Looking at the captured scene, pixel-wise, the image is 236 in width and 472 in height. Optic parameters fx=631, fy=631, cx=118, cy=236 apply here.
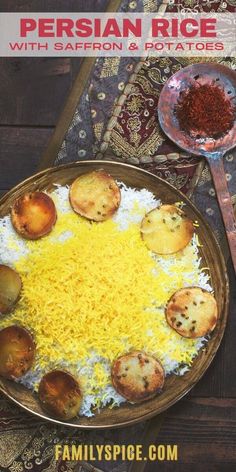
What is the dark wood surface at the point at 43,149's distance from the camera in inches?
73.3

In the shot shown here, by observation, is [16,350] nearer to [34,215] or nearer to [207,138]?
[34,215]

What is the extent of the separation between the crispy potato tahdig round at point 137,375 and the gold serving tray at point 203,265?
5 centimetres

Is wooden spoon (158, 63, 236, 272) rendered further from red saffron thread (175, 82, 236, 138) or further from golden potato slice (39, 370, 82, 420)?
golden potato slice (39, 370, 82, 420)

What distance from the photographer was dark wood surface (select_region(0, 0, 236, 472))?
1861mm

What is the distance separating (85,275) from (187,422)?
563 millimetres

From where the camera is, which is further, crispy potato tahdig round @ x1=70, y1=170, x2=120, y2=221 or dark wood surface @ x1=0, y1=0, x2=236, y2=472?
dark wood surface @ x1=0, y1=0, x2=236, y2=472

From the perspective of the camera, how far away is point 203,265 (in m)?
1.78

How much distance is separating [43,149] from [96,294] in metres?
0.50

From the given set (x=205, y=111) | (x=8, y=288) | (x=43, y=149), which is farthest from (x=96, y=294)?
(x=205, y=111)

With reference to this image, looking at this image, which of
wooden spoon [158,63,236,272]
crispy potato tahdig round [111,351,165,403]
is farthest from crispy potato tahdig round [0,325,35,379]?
wooden spoon [158,63,236,272]

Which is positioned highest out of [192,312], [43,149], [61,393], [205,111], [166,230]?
[205,111]

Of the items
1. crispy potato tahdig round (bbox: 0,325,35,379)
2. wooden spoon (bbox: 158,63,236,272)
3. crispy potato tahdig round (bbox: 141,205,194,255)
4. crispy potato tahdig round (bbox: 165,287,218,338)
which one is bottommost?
crispy potato tahdig round (bbox: 0,325,35,379)

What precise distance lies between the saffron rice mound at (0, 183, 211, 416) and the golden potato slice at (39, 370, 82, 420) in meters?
0.03

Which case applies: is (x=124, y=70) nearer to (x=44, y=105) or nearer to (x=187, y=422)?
(x=44, y=105)
